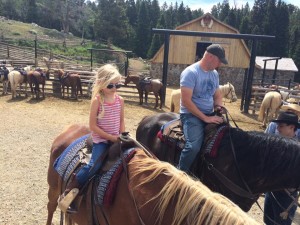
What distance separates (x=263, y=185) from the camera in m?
3.16

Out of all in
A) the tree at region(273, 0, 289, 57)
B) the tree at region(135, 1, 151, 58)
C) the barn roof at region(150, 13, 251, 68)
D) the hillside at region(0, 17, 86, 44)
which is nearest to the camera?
the barn roof at region(150, 13, 251, 68)

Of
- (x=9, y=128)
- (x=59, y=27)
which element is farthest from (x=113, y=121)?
(x=59, y=27)

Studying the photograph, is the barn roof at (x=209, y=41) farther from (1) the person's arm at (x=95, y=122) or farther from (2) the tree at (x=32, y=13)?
(2) the tree at (x=32, y=13)

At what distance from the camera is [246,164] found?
3209 millimetres

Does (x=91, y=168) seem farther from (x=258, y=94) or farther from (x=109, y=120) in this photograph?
(x=258, y=94)

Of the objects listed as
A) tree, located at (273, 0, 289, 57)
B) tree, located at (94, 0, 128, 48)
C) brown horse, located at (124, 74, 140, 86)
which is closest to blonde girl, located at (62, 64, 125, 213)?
brown horse, located at (124, 74, 140, 86)

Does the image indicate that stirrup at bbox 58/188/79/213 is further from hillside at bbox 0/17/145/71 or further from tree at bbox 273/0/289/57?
tree at bbox 273/0/289/57

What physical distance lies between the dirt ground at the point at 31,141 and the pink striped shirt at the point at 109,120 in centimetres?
233

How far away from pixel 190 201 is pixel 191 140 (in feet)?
5.50

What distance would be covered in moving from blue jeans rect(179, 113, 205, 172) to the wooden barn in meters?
21.4

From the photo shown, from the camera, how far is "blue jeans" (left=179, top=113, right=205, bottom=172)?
3449 mm

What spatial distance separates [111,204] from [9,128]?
793 cm

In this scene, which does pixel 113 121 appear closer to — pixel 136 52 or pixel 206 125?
pixel 206 125

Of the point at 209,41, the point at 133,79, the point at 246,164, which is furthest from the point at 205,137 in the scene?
the point at 209,41
